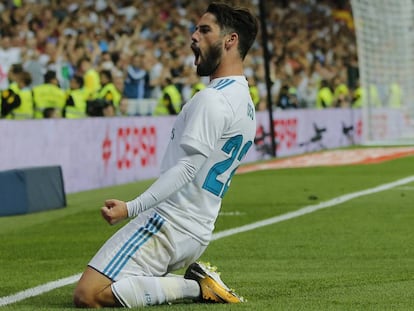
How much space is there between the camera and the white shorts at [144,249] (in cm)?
730

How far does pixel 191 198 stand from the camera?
24.2ft

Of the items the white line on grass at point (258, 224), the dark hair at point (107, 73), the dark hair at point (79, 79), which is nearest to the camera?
the white line on grass at point (258, 224)

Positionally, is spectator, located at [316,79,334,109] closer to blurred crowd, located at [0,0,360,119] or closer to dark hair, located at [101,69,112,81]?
blurred crowd, located at [0,0,360,119]

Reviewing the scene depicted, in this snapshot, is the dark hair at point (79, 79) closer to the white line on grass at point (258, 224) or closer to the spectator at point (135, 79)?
the spectator at point (135, 79)

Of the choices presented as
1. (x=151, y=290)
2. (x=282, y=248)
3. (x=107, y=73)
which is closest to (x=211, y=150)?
(x=151, y=290)

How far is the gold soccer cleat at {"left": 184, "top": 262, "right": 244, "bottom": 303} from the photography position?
7.50m

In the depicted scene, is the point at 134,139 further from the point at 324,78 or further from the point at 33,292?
the point at 324,78

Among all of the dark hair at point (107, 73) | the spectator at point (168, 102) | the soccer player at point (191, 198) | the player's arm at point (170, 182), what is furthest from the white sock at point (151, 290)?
the spectator at point (168, 102)

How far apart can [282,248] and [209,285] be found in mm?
3424

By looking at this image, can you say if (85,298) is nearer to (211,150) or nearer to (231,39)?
(211,150)

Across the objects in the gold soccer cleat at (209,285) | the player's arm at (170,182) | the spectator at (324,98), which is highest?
the player's arm at (170,182)

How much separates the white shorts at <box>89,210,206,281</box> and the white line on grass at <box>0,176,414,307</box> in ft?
2.78

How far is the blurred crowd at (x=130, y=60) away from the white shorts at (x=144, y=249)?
11.8m

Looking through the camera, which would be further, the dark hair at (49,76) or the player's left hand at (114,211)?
the dark hair at (49,76)
